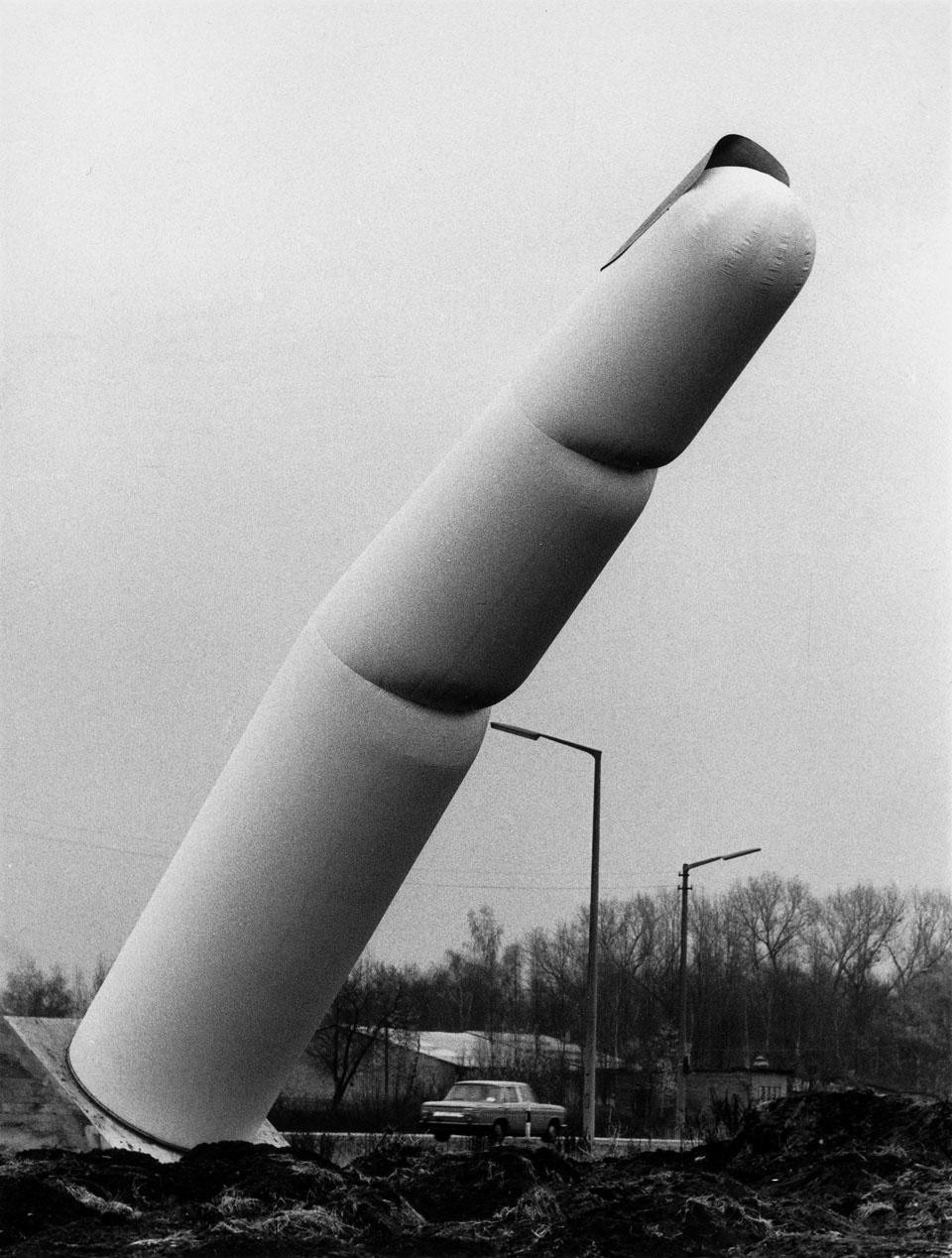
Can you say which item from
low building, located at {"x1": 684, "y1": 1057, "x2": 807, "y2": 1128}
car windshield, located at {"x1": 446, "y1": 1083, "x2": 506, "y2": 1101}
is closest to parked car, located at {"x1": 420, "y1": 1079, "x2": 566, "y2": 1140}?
car windshield, located at {"x1": 446, "y1": 1083, "x2": 506, "y2": 1101}

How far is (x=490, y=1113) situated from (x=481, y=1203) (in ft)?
43.5

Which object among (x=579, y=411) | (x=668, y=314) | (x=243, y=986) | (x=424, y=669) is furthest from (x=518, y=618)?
(x=243, y=986)

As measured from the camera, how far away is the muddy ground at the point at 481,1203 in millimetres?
6953

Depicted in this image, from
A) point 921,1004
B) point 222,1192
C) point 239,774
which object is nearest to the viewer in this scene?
point 222,1192

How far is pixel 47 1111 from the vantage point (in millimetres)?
9031

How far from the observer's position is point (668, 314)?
25.7 feet

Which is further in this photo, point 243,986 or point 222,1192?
point 243,986

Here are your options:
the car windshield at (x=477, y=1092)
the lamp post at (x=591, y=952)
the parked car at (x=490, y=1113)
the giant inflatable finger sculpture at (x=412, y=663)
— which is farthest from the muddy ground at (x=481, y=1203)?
the car windshield at (x=477, y=1092)

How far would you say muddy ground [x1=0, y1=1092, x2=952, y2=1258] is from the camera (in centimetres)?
695

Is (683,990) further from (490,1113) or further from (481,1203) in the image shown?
(481,1203)

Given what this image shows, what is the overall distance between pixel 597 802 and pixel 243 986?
11961 millimetres

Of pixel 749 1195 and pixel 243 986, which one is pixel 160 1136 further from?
pixel 749 1195

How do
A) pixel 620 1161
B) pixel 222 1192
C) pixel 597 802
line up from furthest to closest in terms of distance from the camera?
pixel 597 802, pixel 620 1161, pixel 222 1192

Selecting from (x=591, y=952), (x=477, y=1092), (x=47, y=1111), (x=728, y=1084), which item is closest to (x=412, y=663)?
(x=47, y=1111)
